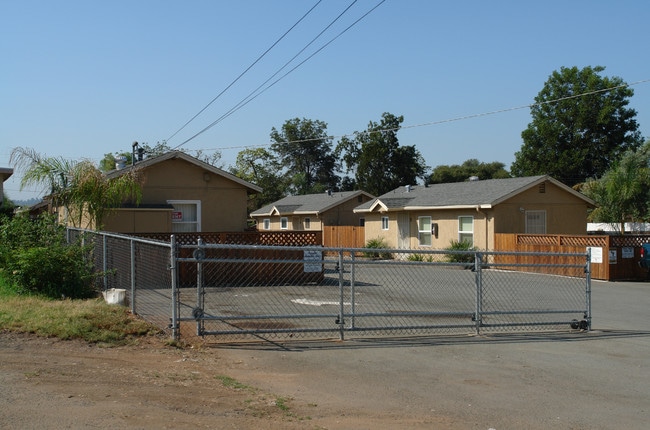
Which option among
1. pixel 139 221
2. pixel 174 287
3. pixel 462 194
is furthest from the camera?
pixel 462 194

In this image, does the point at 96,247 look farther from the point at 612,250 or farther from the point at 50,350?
the point at 612,250

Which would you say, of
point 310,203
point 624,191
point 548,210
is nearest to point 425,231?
point 548,210

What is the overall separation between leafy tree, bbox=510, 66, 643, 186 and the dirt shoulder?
58.2m

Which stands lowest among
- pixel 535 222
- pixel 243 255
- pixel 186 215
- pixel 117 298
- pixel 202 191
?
pixel 117 298

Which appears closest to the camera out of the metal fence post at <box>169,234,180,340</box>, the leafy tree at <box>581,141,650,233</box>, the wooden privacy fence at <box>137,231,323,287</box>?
the metal fence post at <box>169,234,180,340</box>

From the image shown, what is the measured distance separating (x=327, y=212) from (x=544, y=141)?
28312 millimetres

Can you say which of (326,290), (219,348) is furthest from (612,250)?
(219,348)

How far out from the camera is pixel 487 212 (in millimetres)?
29516

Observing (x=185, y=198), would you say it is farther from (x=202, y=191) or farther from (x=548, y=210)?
(x=548, y=210)

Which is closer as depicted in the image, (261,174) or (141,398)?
(141,398)

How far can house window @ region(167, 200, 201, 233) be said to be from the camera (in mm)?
21484

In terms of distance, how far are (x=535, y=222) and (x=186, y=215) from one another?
55.7 feet

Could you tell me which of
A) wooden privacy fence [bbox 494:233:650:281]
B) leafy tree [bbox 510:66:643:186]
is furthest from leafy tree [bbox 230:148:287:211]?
wooden privacy fence [bbox 494:233:650:281]

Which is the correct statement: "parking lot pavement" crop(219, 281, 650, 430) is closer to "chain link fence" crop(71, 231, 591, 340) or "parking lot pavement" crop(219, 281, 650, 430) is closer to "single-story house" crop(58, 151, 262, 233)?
"chain link fence" crop(71, 231, 591, 340)
